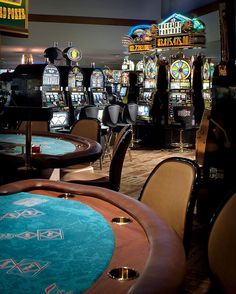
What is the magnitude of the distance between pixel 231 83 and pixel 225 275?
2778 millimetres

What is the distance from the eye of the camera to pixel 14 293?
3.20 ft

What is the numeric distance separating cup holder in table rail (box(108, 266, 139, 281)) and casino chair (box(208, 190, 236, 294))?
47 cm

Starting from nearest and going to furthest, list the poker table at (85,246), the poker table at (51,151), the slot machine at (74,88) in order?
the poker table at (85,246), the poker table at (51,151), the slot machine at (74,88)

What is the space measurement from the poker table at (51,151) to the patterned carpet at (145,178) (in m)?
1.02

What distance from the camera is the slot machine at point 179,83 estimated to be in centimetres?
840

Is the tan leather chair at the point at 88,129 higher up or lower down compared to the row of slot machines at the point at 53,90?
lower down

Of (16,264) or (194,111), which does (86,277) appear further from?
(194,111)

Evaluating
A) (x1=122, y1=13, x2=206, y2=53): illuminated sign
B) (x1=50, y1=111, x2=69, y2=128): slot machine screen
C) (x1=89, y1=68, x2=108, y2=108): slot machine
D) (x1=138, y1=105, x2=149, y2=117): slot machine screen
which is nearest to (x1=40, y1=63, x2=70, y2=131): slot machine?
(x1=50, y1=111, x2=69, y2=128): slot machine screen

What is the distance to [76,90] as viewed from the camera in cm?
812

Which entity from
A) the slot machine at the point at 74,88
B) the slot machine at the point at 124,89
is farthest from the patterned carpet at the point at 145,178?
the slot machine at the point at 124,89

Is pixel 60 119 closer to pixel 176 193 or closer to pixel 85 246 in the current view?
pixel 176 193

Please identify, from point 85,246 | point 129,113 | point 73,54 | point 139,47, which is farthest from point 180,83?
point 85,246

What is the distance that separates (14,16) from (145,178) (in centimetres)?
257

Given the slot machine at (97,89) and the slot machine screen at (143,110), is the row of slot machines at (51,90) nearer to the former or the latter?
the slot machine at (97,89)
